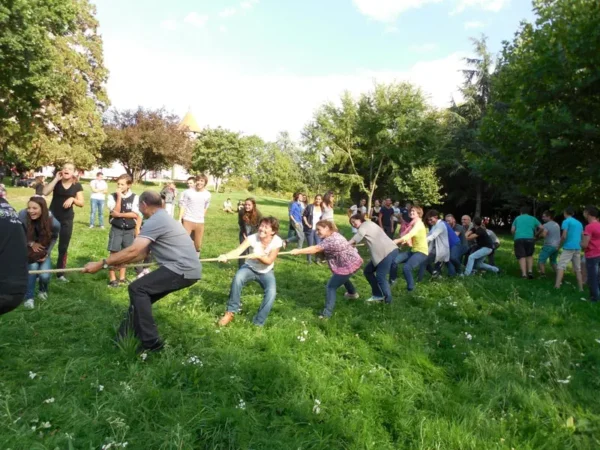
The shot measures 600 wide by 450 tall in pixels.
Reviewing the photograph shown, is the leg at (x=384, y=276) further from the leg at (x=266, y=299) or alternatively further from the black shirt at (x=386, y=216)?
the black shirt at (x=386, y=216)

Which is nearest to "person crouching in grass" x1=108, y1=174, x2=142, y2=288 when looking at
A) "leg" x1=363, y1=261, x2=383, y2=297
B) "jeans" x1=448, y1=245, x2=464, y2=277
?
"leg" x1=363, y1=261, x2=383, y2=297

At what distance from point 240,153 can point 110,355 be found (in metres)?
62.0

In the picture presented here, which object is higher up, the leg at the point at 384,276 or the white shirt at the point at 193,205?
the white shirt at the point at 193,205

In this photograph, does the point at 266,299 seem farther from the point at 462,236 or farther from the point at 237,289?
the point at 462,236

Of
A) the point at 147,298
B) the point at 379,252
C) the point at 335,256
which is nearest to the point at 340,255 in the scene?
the point at 335,256

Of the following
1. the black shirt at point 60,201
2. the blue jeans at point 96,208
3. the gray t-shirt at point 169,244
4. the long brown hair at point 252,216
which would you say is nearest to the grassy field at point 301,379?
the gray t-shirt at point 169,244

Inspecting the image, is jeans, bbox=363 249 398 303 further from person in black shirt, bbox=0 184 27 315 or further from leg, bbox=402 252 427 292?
person in black shirt, bbox=0 184 27 315

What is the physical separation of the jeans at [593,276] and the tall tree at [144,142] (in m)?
48.4

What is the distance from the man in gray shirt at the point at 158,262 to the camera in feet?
14.8

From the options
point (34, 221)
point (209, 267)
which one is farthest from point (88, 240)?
point (34, 221)

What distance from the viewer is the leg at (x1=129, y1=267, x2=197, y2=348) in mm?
4527

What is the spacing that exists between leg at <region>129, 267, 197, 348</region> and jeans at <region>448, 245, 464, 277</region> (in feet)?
23.4

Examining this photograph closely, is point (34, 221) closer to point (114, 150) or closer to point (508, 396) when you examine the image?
point (508, 396)

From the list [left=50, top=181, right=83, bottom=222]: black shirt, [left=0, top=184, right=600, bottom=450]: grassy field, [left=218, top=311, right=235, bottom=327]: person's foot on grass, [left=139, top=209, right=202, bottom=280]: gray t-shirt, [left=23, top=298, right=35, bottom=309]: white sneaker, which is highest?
[left=50, top=181, right=83, bottom=222]: black shirt
